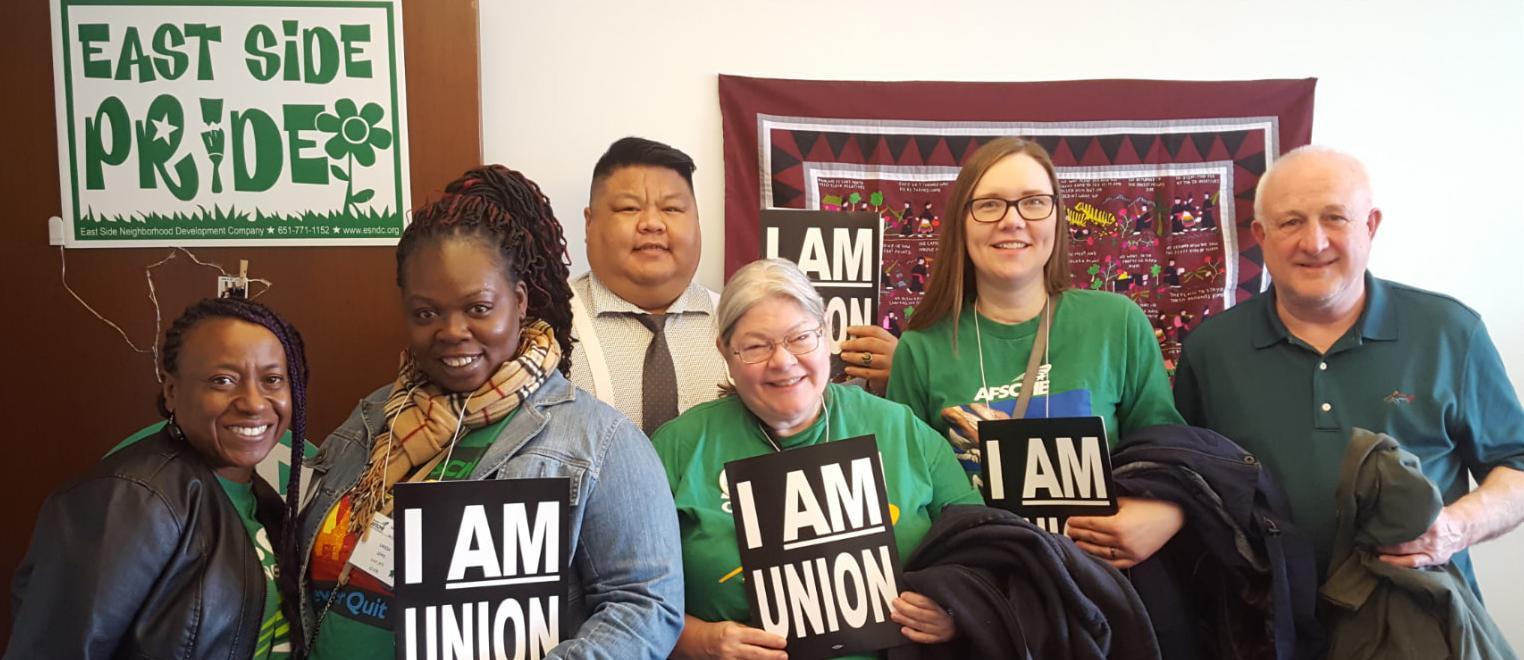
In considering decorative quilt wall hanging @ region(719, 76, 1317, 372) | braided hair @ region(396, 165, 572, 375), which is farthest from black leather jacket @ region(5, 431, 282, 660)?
decorative quilt wall hanging @ region(719, 76, 1317, 372)

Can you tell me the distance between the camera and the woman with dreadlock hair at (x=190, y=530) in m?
1.53

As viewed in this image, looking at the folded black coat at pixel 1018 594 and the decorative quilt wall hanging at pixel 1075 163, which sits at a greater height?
the decorative quilt wall hanging at pixel 1075 163

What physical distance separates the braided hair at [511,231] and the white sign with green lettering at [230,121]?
4.19ft

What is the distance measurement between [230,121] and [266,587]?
177 cm

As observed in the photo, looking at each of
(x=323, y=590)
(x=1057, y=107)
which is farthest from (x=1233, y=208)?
(x=323, y=590)

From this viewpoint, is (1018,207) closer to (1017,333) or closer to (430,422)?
(1017,333)

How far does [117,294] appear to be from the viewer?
2947mm

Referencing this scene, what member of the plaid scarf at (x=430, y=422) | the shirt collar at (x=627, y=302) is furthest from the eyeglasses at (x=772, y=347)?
the shirt collar at (x=627, y=302)

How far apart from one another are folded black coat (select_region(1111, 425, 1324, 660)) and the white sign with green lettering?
2267 millimetres

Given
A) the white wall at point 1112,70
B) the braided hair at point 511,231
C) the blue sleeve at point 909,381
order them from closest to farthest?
the braided hair at point 511,231
the blue sleeve at point 909,381
the white wall at point 1112,70

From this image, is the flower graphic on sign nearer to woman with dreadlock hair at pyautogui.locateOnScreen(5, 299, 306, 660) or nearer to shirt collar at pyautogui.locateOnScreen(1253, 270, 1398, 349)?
woman with dreadlock hair at pyautogui.locateOnScreen(5, 299, 306, 660)

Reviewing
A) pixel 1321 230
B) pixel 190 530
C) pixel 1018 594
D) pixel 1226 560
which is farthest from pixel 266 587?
pixel 1321 230

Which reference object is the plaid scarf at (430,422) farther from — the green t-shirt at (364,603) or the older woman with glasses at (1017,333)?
the older woman with glasses at (1017,333)

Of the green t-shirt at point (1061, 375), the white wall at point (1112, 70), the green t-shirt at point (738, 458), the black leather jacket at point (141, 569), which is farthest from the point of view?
the white wall at point (1112, 70)
